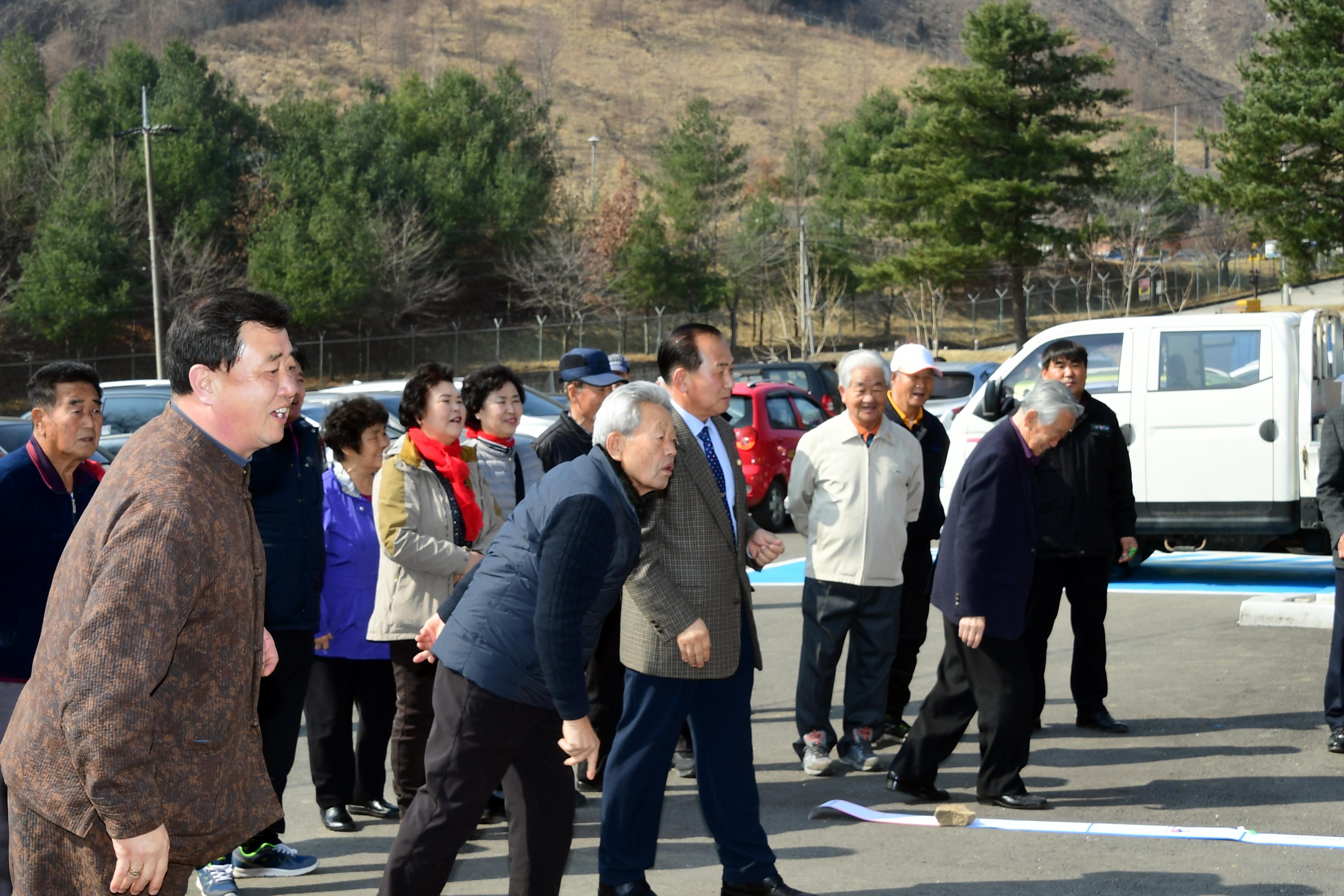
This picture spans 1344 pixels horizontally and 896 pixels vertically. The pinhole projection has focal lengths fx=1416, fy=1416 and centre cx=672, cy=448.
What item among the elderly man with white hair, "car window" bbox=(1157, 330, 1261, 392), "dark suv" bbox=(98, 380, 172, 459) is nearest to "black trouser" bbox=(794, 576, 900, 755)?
the elderly man with white hair

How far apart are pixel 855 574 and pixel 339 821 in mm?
2529

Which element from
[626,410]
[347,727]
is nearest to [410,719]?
[347,727]

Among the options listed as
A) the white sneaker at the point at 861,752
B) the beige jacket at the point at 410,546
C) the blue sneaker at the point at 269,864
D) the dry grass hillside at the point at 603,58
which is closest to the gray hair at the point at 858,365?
the white sneaker at the point at 861,752

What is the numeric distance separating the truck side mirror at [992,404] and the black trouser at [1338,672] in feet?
6.56

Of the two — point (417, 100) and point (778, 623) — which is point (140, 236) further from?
point (778, 623)

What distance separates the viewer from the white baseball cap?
7.50 meters

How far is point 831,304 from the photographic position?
212 feet

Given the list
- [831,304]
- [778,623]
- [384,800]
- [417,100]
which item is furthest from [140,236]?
[384,800]

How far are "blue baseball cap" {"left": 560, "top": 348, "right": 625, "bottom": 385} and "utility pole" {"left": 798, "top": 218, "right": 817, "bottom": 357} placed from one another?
4687 cm

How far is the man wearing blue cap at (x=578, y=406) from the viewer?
21.9ft

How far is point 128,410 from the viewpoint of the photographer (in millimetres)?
16688

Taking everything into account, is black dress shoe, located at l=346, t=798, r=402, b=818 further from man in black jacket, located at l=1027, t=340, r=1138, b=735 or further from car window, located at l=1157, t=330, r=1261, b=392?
car window, located at l=1157, t=330, r=1261, b=392

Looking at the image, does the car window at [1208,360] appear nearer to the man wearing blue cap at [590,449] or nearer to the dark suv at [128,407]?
the man wearing blue cap at [590,449]

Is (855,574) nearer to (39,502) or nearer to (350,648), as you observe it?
(350,648)
